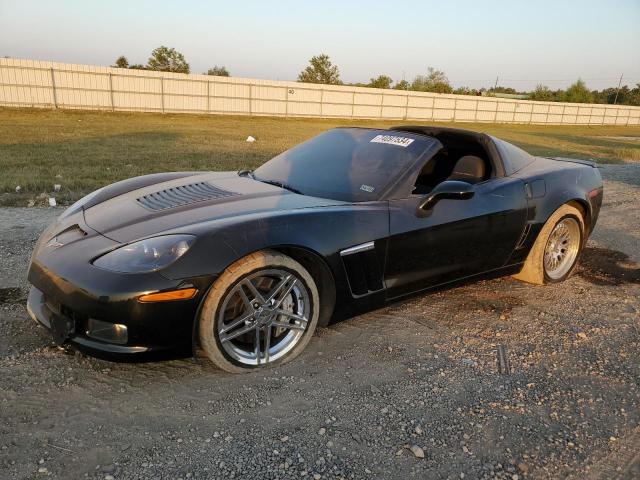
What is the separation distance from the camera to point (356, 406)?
254 centimetres

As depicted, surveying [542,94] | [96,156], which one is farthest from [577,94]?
[96,156]

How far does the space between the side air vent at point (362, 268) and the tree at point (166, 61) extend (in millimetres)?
55995

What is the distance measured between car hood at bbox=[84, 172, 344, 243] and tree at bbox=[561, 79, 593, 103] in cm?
8437

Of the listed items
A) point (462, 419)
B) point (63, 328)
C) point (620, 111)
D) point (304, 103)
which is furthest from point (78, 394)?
point (620, 111)

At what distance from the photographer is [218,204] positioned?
10.1 feet

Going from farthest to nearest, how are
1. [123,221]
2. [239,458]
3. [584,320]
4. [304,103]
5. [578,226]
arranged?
[304,103] → [578,226] → [584,320] → [123,221] → [239,458]

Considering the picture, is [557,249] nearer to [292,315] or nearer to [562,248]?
[562,248]

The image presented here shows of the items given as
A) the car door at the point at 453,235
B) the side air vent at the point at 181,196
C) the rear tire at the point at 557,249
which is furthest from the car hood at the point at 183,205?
the rear tire at the point at 557,249

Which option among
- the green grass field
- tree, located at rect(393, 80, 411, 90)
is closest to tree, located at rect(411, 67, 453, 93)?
tree, located at rect(393, 80, 411, 90)

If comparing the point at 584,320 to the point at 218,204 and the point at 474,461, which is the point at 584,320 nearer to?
the point at 474,461

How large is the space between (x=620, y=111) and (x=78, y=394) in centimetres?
6036

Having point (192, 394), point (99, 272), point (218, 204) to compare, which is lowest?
point (192, 394)

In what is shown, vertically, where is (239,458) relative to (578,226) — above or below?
below

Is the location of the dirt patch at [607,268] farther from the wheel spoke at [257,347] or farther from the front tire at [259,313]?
the wheel spoke at [257,347]
